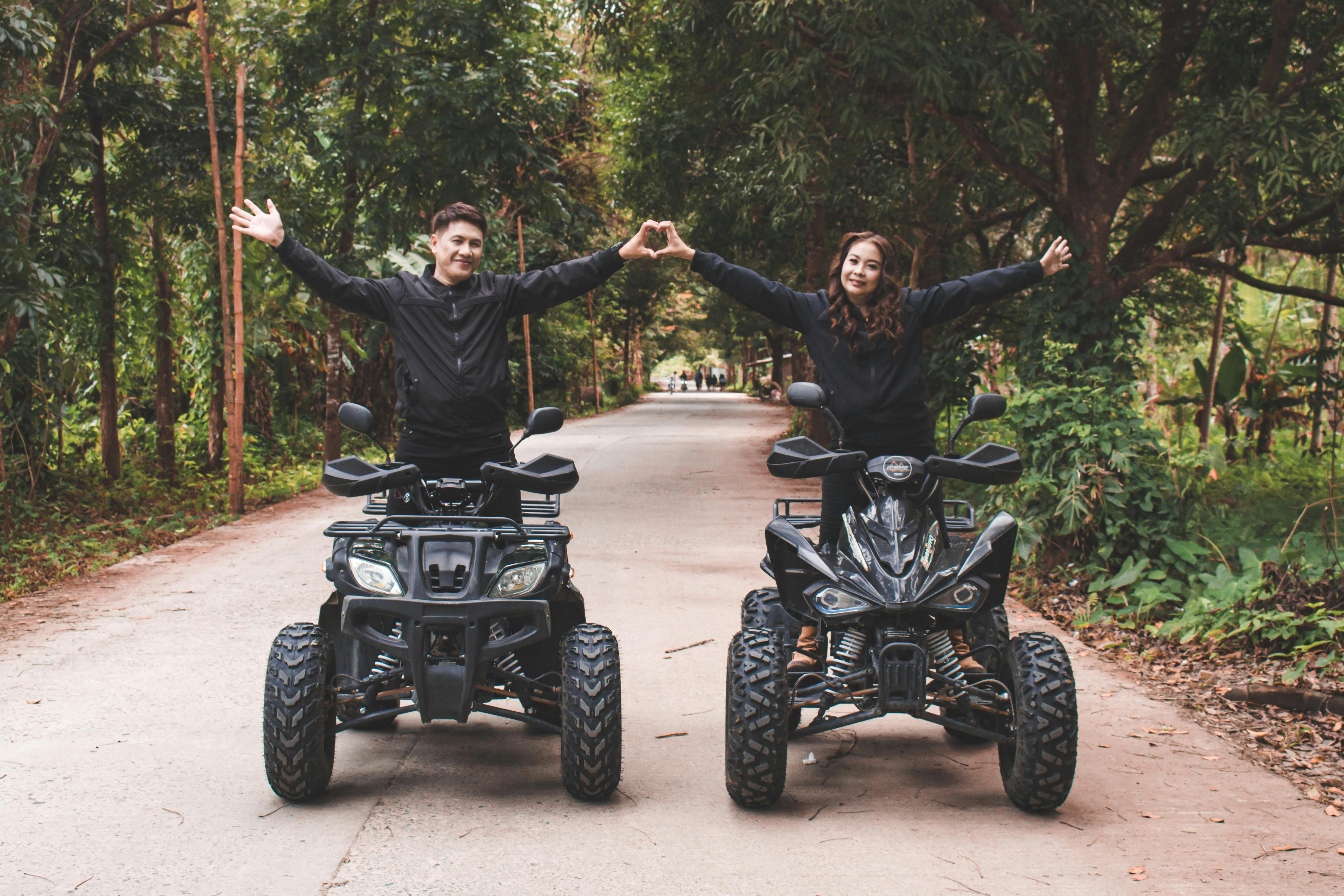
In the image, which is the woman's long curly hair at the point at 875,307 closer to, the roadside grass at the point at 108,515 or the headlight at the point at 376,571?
the headlight at the point at 376,571

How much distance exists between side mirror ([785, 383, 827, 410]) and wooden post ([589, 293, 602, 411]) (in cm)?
3810

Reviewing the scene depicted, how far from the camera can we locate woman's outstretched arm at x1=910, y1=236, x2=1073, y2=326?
15.1 ft

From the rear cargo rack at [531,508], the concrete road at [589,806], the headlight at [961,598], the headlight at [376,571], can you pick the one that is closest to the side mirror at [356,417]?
the rear cargo rack at [531,508]

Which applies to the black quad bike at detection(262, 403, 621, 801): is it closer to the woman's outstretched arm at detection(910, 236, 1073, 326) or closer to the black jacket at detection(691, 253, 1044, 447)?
the black jacket at detection(691, 253, 1044, 447)

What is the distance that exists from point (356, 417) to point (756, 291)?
5.48 feet

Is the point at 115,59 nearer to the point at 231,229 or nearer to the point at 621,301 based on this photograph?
the point at 231,229

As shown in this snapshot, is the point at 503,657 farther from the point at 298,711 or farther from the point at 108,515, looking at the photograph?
the point at 108,515

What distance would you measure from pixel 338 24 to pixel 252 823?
11835 mm

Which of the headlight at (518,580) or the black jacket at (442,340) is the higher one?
the black jacket at (442,340)

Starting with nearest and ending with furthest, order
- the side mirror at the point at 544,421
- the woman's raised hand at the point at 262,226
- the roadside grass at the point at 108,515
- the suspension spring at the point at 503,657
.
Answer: the suspension spring at the point at 503,657 < the side mirror at the point at 544,421 < the woman's raised hand at the point at 262,226 < the roadside grass at the point at 108,515

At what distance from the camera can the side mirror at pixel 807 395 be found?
3.98 metres

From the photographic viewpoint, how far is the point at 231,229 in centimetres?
1311

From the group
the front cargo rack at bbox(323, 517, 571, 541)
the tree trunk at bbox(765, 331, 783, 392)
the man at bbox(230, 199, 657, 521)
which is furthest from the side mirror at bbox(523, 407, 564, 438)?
the tree trunk at bbox(765, 331, 783, 392)

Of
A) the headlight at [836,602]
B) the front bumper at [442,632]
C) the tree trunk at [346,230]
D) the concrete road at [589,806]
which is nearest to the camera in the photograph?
the concrete road at [589,806]
